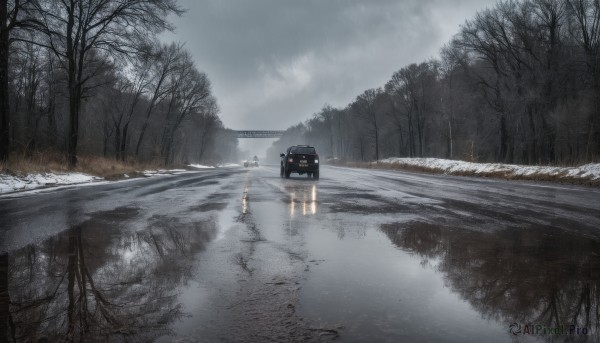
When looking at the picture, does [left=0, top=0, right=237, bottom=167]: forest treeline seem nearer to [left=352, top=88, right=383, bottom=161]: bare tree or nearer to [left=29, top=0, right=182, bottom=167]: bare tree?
[left=29, top=0, right=182, bottom=167]: bare tree

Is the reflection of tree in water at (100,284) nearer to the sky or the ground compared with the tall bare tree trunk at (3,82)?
nearer to the ground

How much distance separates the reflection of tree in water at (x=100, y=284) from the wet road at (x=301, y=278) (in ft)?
0.05

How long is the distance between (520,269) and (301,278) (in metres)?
2.37

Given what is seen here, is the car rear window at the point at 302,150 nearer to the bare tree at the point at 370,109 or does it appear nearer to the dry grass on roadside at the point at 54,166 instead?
the dry grass on roadside at the point at 54,166

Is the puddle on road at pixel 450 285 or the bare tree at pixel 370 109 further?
the bare tree at pixel 370 109

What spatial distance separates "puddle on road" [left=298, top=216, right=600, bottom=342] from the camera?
290 centimetres

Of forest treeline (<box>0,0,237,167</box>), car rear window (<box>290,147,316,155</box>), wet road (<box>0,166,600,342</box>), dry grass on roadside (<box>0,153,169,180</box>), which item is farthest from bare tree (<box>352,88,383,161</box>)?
wet road (<box>0,166,600,342</box>)

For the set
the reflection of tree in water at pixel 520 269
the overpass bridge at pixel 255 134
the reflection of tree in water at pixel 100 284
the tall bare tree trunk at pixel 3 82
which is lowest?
the reflection of tree in water at pixel 100 284

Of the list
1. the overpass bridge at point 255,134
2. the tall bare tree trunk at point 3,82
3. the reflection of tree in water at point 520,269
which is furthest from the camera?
the overpass bridge at point 255,134

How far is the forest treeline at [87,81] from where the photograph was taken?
18.9 meters

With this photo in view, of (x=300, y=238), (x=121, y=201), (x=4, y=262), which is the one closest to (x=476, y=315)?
(x=300, y=238)

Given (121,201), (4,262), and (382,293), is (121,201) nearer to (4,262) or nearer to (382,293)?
(4,262)

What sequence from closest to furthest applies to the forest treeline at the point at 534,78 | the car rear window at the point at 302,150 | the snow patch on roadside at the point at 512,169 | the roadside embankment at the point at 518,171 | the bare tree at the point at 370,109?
the roadside embankment at the point at 518,171
the snow patch on roadside at the point at 512,169
the car rear window at the point at 302,150
the forest treeline at the point at 534,78
the bare tree at the point at 370,109

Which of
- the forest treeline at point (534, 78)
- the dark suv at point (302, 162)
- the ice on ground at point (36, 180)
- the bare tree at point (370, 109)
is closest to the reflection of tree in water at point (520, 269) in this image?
the ice on ground at point (36, 180)
